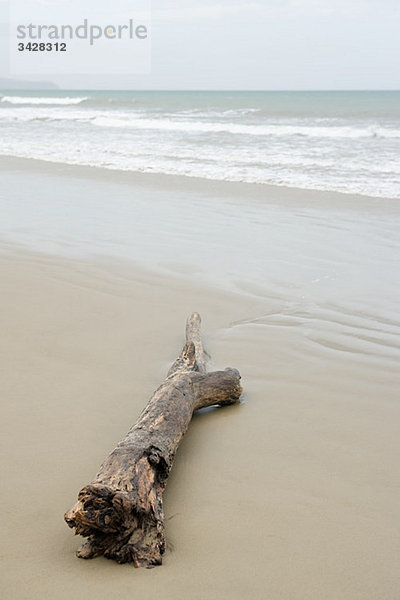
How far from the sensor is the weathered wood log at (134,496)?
85.1 inches

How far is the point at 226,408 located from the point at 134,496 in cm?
138

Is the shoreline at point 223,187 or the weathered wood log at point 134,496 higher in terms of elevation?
the shoreline at point 223,187

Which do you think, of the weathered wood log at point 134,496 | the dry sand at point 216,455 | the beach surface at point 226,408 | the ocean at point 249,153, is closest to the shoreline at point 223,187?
the ocean at point 249,153

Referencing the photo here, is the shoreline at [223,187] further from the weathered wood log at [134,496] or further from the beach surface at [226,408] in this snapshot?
the weathered wood log at [134,496]

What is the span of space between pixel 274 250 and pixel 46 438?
4.33 meters

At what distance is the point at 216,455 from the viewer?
3014 millimetres

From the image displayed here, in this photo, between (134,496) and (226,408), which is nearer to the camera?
(134,496)

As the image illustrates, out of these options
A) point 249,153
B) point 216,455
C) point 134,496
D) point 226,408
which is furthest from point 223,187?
point 134,496

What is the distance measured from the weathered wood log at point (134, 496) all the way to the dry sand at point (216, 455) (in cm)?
7

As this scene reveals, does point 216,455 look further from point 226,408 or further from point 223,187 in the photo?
point 223,187

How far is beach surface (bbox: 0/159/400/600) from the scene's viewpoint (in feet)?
7.22

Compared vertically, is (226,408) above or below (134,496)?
A: below

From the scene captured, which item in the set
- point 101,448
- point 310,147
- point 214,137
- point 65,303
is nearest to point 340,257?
point 65,303

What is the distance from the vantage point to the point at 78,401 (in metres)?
3.48
